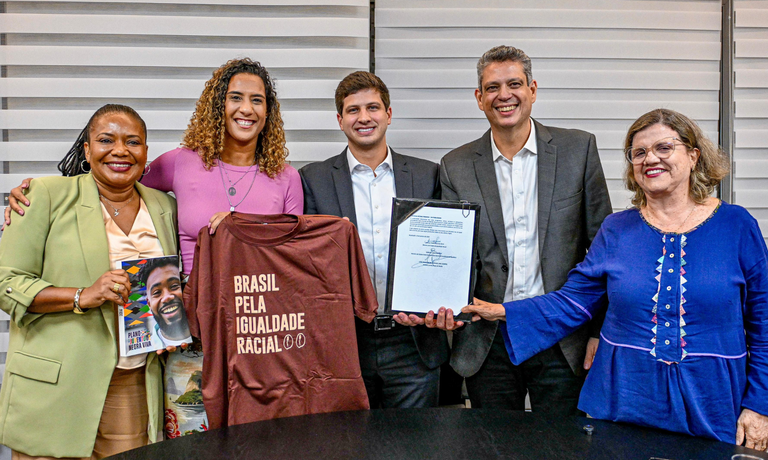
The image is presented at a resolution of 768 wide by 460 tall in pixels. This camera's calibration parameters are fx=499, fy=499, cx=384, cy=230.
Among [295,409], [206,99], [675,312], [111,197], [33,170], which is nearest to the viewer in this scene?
[675,312]

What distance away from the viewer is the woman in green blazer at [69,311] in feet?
6.06

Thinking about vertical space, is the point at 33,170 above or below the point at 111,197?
above

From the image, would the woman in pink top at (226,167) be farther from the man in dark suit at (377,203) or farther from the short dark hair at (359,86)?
the short dark hair at (359,86)

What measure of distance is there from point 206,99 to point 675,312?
A: 206 centimetres

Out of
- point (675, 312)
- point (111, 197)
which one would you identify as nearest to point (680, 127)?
point (675, 312)

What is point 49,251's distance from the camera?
6.27ft

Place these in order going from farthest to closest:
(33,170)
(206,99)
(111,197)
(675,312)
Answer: (33,170) < (206,99) < (111,197) < (675,312)

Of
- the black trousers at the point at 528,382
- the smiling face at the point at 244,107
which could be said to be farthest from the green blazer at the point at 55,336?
the black trousers at the point at 528,382

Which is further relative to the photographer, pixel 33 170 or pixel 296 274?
pixel 33 170

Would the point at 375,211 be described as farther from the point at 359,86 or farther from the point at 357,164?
the point at 359,86

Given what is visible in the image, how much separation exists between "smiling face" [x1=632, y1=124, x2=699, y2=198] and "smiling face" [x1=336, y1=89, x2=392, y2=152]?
1047mm

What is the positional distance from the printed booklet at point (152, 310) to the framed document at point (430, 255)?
81cm

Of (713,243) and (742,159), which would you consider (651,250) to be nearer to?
(713,243)

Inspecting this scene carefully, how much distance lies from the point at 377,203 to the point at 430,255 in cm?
39
